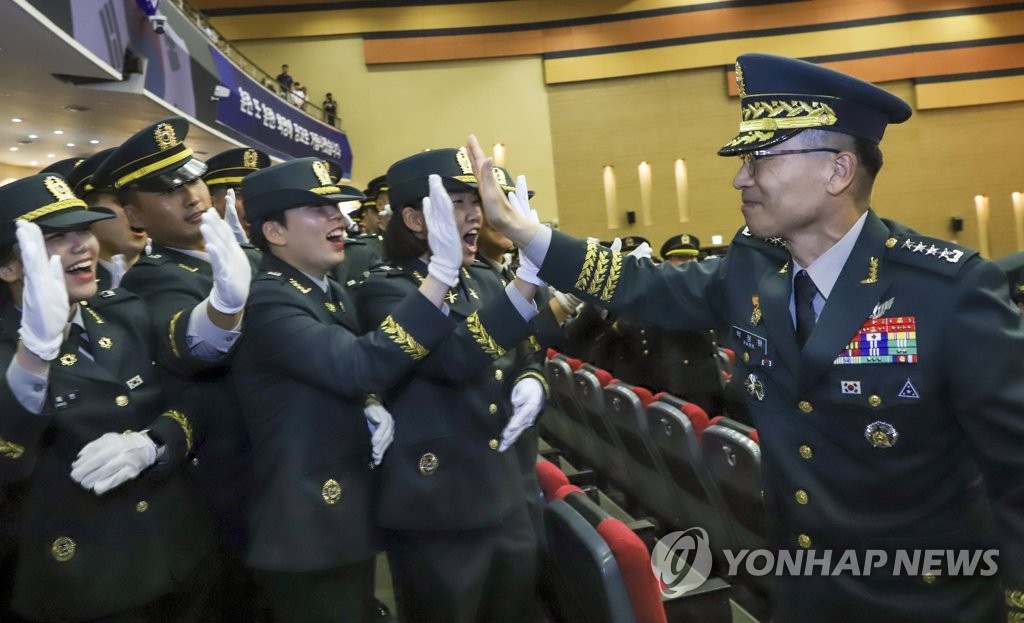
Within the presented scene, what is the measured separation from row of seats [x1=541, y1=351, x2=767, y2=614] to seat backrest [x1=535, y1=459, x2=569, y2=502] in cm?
51

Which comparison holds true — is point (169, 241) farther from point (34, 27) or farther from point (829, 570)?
point (34, 27)

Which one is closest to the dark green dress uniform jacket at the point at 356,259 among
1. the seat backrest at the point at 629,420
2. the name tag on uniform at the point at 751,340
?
the seat backrest at the point at 629,420

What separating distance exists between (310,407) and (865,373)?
1235 millimetres

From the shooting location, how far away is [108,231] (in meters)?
→ 2.65

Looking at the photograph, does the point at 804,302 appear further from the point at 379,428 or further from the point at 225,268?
the point at 225,268

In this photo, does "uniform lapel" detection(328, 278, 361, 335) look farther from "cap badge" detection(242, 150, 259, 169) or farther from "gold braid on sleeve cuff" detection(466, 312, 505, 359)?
"cap badge" detection(242, 150, 259, 169)

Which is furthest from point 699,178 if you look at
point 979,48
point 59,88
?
point 59,88

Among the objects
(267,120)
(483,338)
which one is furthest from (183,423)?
(267,120)

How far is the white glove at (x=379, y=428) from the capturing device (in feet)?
6.41

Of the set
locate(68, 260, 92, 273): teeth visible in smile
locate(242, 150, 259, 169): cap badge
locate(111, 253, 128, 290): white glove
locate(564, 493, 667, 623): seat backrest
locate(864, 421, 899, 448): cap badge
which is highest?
locate(242, 150, 259, 169): cap badge

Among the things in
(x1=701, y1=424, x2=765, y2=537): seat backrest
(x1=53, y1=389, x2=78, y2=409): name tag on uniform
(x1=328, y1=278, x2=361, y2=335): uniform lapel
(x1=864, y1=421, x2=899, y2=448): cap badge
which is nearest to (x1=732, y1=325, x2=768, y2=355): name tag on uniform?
(x1=864, y1=421, x2=899, y2=448): cap badge

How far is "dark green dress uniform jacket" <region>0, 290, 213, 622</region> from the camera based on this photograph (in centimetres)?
172

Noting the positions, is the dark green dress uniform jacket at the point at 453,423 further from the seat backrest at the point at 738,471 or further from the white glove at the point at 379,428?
the seat backrest at the point at 738,471

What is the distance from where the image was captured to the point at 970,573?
1380mm
